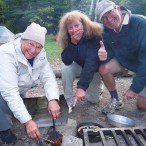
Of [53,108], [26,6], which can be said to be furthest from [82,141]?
[26,6]

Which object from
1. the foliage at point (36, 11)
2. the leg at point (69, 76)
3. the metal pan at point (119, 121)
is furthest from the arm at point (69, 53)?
the foliage at point (36, 11)

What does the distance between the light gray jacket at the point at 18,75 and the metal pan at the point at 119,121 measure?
855mm

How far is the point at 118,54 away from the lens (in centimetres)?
357

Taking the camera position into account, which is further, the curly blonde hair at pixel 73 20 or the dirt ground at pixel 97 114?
the dirt ground at pixel 97 114

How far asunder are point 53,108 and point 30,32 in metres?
0.78

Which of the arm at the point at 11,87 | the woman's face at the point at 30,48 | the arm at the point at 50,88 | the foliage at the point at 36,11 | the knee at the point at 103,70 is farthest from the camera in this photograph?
the foliage at the point at 36,11

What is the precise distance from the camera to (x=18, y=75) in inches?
109

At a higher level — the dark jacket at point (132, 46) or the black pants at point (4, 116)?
the dark jacket at point (132, 46)

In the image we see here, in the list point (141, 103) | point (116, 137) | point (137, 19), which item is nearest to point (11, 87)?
point (116, 137)

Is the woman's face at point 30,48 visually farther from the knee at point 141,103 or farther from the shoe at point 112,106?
the knee at point 141,103

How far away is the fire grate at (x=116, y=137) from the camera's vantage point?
2.78 metres

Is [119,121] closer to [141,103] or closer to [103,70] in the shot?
[141,103]

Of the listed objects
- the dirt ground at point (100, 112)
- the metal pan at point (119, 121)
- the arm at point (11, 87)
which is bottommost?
the dirt ground at point (100, 112)

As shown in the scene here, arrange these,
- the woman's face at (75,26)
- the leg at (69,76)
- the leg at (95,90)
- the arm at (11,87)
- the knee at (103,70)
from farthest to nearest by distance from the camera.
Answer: the leg at (95,90)
the leg at (69,76)
the knee at (103,70)
the woman's face at (75,26)
the arm at (11,87)
